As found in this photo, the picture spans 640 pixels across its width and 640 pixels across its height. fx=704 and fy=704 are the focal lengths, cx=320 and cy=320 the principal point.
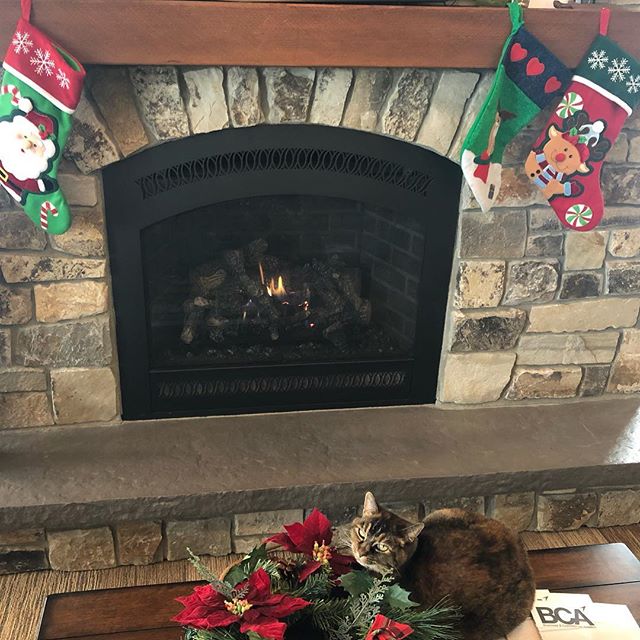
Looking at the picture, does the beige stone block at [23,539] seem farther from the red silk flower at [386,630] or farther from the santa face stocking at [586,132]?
the santa face stocking at [586,132]

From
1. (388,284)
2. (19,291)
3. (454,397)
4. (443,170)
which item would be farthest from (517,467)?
(19,291)

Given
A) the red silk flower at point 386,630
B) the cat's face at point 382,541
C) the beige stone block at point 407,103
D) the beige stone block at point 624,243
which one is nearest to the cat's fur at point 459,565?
the cat's face at point 382,541

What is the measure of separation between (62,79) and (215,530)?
113 cm

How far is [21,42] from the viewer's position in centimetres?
142

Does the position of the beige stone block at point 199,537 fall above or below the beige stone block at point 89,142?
below

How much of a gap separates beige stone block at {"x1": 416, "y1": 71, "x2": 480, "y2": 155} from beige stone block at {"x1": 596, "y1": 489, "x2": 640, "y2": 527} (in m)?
1.09

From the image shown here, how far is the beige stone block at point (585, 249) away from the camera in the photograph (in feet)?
6.31

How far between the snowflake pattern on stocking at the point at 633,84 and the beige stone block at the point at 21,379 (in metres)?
1.61

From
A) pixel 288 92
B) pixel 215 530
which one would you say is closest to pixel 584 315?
pixel 288 92

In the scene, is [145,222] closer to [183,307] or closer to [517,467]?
[183,307]

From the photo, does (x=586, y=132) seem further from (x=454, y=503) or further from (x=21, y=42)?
(x=21, y=42)

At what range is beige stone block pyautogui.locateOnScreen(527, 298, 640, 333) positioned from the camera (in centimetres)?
199

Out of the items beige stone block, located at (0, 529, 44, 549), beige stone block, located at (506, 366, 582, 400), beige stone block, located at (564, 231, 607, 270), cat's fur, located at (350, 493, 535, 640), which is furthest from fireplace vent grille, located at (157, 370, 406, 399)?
cat's fur, located at (350, 493, 535, 640)

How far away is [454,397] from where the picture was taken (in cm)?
204
